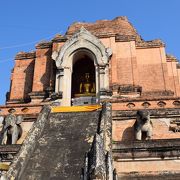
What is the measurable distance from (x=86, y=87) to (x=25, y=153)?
11018 mm

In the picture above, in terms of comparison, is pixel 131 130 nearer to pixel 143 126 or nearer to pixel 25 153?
pixel 143 126

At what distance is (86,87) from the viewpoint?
69.0 feet

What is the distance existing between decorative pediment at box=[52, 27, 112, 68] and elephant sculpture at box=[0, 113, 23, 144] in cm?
570

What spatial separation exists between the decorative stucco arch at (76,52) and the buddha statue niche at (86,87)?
1.44 meters

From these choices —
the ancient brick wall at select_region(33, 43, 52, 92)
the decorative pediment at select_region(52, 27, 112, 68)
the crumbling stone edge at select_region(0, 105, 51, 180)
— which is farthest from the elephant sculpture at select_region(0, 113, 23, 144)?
the decorative pediment at select_region(52, 27, 112, 68)

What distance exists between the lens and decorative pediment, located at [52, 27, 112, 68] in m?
19.8

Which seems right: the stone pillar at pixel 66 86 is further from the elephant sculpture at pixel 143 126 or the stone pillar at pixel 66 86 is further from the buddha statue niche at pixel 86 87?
the elephant sculpture at pixel 143 126

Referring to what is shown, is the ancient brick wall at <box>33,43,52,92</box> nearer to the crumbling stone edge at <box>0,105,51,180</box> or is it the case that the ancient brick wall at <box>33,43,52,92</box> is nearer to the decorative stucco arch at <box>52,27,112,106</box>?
the decorative stucco arch at <box>52,27,112,106</box>

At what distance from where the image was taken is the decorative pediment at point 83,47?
65.0ft

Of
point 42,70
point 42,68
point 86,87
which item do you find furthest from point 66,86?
point 42,68

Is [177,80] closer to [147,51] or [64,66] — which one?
[147,51]

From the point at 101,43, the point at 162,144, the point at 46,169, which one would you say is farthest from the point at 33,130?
the point at 101,43

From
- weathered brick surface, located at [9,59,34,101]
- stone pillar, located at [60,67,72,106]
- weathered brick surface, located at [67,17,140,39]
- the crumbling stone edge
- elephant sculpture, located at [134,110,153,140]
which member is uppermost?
weathered brick surface, located at [67,17,140,39]

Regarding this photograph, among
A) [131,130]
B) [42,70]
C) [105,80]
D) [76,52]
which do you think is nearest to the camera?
[131,130]
